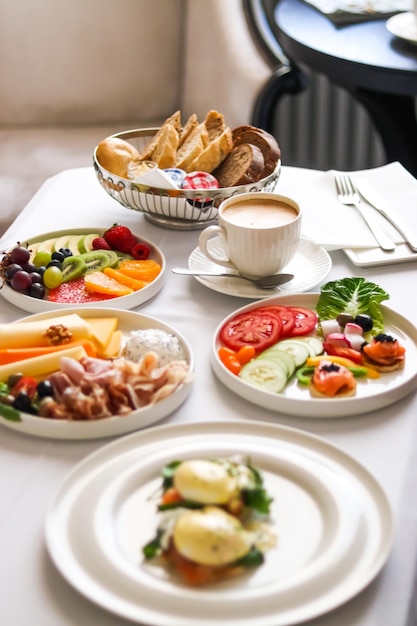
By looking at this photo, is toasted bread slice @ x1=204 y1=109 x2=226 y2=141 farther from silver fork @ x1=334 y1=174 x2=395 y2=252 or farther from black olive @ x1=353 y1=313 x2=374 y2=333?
black olive @ x1=353 y1=313 x2=374 y2=333

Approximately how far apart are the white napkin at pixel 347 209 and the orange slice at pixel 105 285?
340 mm

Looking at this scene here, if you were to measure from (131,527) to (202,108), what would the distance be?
2.12 meters

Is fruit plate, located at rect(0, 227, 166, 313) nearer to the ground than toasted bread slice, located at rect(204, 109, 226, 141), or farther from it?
nearer to the ground

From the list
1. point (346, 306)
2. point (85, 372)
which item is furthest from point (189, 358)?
point (346, 306)

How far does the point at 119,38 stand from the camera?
273cm

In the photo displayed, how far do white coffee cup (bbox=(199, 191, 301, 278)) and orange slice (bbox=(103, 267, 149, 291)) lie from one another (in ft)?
0.37

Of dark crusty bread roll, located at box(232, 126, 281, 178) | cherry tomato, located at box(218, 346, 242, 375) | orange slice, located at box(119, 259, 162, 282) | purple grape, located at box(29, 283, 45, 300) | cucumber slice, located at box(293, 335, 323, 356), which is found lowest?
orange slice, located at box(119, 259, 162, 282)

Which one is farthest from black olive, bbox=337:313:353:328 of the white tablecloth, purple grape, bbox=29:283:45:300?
purple grape, bbox=29:283:45:300

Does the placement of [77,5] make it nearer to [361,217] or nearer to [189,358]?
[361,217]

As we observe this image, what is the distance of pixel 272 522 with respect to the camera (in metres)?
0.79

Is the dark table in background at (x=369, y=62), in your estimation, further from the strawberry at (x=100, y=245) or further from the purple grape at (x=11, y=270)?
the purple grape at (x=11, y=270)

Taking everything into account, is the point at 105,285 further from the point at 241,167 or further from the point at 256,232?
the point at 241,167

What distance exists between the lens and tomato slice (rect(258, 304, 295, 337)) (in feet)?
3.65

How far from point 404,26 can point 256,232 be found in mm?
1435
